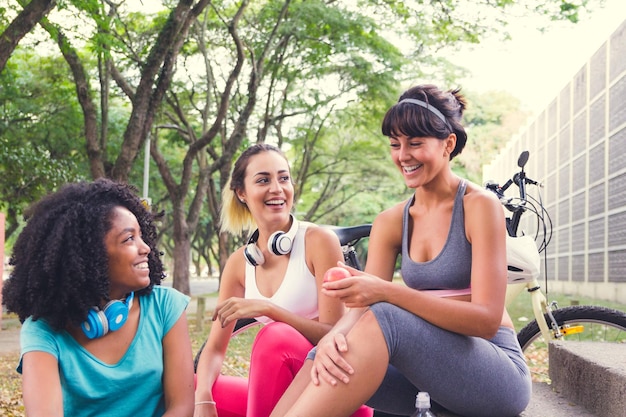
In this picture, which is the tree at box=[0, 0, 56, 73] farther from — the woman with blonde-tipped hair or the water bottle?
the water bottle

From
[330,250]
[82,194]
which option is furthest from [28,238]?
[330,250]

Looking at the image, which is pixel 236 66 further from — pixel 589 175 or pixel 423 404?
pixel 423 404

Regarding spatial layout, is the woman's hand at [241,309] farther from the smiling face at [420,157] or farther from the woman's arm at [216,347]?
the smiling face at [420,157]

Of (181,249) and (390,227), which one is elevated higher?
(390,227)

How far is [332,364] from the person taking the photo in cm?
224

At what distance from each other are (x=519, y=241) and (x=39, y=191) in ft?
43.6

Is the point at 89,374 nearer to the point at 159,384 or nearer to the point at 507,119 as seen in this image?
the point at 159,384

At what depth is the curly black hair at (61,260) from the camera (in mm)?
2340

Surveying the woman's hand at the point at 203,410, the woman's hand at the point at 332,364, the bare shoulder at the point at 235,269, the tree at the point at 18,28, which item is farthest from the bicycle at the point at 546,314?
the tree at the point at 18,28

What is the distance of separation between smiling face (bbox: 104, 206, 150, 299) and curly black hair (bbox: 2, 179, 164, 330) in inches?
1.2

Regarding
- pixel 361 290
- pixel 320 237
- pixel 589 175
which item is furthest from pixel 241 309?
pixel 589 175

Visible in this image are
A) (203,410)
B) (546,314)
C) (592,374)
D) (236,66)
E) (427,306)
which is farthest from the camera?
(236,66)

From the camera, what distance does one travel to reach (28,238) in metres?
2.43

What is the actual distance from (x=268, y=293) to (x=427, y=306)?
983 millimetres
